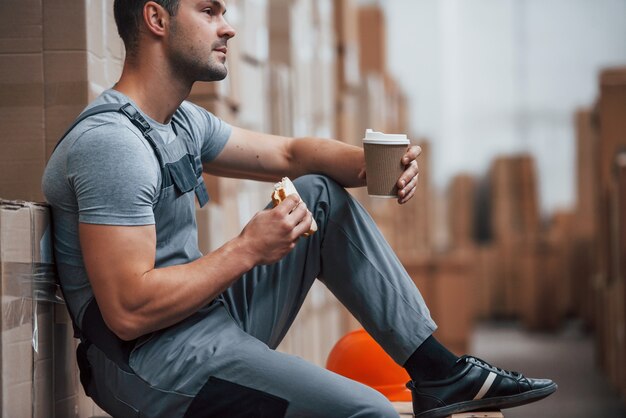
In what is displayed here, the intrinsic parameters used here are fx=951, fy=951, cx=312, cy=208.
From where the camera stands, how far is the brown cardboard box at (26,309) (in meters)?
1.77

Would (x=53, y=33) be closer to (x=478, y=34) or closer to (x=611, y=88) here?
(x=611, y=88)

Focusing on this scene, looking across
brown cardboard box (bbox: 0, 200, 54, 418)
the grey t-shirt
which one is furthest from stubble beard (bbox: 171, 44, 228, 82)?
brown cardboard box (bbox: 0, 200, 54, 418)

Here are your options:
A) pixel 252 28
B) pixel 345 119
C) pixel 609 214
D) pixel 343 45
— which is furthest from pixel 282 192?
pixel 609 214

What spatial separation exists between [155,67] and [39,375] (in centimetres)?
67

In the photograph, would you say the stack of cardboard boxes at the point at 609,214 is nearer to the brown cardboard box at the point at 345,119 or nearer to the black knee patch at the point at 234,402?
the brown cardboard box at the point at 345,119

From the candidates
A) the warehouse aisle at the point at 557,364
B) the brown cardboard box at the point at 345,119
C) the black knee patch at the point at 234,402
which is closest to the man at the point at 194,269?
the black knee patch at the point at 234,402

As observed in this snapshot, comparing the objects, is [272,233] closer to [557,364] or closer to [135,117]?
[135,117]

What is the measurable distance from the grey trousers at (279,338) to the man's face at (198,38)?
36 cm

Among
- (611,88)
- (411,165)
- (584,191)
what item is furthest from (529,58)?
(411,165)

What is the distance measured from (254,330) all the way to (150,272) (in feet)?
1.46

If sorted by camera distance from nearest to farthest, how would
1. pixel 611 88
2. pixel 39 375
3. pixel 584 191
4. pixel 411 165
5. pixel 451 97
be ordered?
pixel 39 375 → pixel 411 165 → pixel 611 88 → pixel 584 191 → pixel 451 97

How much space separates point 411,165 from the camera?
2.14 metres

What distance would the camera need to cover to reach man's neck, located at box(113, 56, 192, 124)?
198cm

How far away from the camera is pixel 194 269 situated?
177cm
